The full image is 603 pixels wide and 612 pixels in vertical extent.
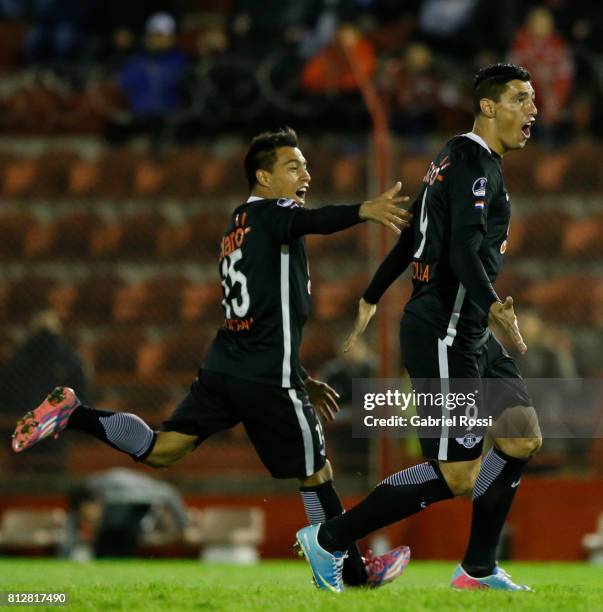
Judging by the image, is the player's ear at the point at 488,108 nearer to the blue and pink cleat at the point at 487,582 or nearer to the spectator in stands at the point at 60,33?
the blue and pink cleat at the point at 487,582

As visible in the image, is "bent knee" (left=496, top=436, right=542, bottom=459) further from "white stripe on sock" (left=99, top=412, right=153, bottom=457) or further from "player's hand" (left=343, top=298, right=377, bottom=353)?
"white stripe on sock" (left=99, top=412, right=153, bottom=457)

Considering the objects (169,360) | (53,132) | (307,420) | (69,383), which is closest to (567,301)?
(169,360)

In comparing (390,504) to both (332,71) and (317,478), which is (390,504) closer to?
(317,478)

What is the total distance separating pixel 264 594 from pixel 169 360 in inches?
300

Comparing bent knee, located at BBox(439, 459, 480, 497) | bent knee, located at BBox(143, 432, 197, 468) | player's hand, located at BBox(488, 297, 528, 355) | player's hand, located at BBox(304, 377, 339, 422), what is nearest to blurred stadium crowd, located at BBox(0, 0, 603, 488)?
player's hand, located at BBox(304, 377, 339, 422)

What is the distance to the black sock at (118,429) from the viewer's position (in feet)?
21.1

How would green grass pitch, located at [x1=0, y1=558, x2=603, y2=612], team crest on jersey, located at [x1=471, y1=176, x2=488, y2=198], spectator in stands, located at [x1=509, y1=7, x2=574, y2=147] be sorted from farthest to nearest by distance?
1. spectator in stands, located at [x1=509, y1=7, x2=574, y2=147]
2. team crest on jersey, located at [x1=471, y1=176, x2=488, y2=198]
3. green grass pitch, located at [x1=0, y1=558, x2=603, y2=612]

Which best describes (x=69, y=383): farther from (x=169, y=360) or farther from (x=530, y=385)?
(x=530, y=385)

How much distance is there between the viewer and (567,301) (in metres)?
13.5

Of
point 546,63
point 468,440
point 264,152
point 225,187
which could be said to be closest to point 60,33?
point 225,187

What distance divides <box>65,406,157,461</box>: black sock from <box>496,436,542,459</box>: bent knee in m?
1.62

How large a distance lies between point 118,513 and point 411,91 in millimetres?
5227

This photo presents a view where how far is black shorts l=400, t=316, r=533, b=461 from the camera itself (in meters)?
5.84

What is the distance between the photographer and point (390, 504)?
5977 mm
